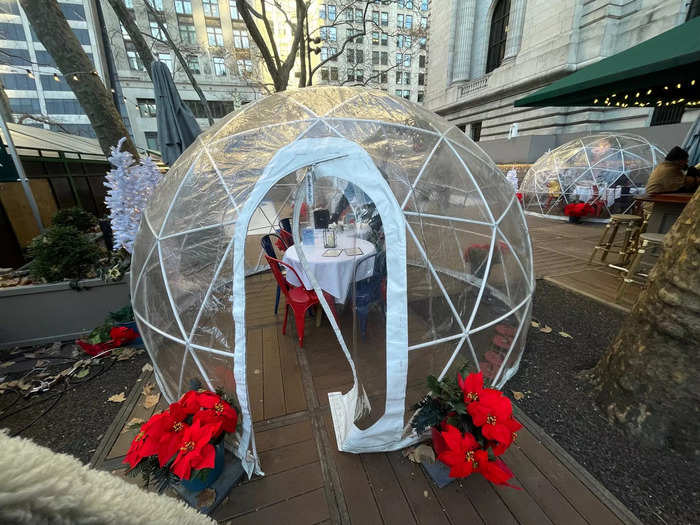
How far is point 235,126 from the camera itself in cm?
337

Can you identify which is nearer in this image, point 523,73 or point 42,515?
point 42,515

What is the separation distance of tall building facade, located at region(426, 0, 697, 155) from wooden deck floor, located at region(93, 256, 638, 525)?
16.1m

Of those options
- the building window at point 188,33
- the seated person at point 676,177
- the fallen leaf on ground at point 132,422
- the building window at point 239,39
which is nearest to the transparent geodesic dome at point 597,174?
the seated person at point 676,177

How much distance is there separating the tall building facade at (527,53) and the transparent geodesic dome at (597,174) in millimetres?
2606

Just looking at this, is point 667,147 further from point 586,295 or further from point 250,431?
point 250,431

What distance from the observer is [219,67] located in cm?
2845

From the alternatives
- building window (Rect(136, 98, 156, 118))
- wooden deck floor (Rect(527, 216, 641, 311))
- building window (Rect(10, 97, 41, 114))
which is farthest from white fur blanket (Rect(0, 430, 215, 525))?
building window (Rect(10, 97, 41, 114))

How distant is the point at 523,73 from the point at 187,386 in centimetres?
2171

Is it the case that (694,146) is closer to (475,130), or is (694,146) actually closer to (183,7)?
(475,130)

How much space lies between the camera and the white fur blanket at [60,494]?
0.37 metres

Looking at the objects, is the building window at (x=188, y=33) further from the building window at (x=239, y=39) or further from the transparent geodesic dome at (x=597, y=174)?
the transparent geodesic dome at (x=597, y=174)

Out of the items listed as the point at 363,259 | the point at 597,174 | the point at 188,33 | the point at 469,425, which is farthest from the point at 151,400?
the point at 188,33

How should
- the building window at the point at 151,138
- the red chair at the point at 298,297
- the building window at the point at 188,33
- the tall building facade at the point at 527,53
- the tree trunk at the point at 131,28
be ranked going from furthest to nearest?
the building window at the point at 151,138 < the building window at the point at 188,33 < the tall building facade at the point at 527,53 < the tree trunk at the point at 131,28 < the red chair at the point at 298,297

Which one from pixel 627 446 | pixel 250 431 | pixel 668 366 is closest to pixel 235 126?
pixel 250 431
